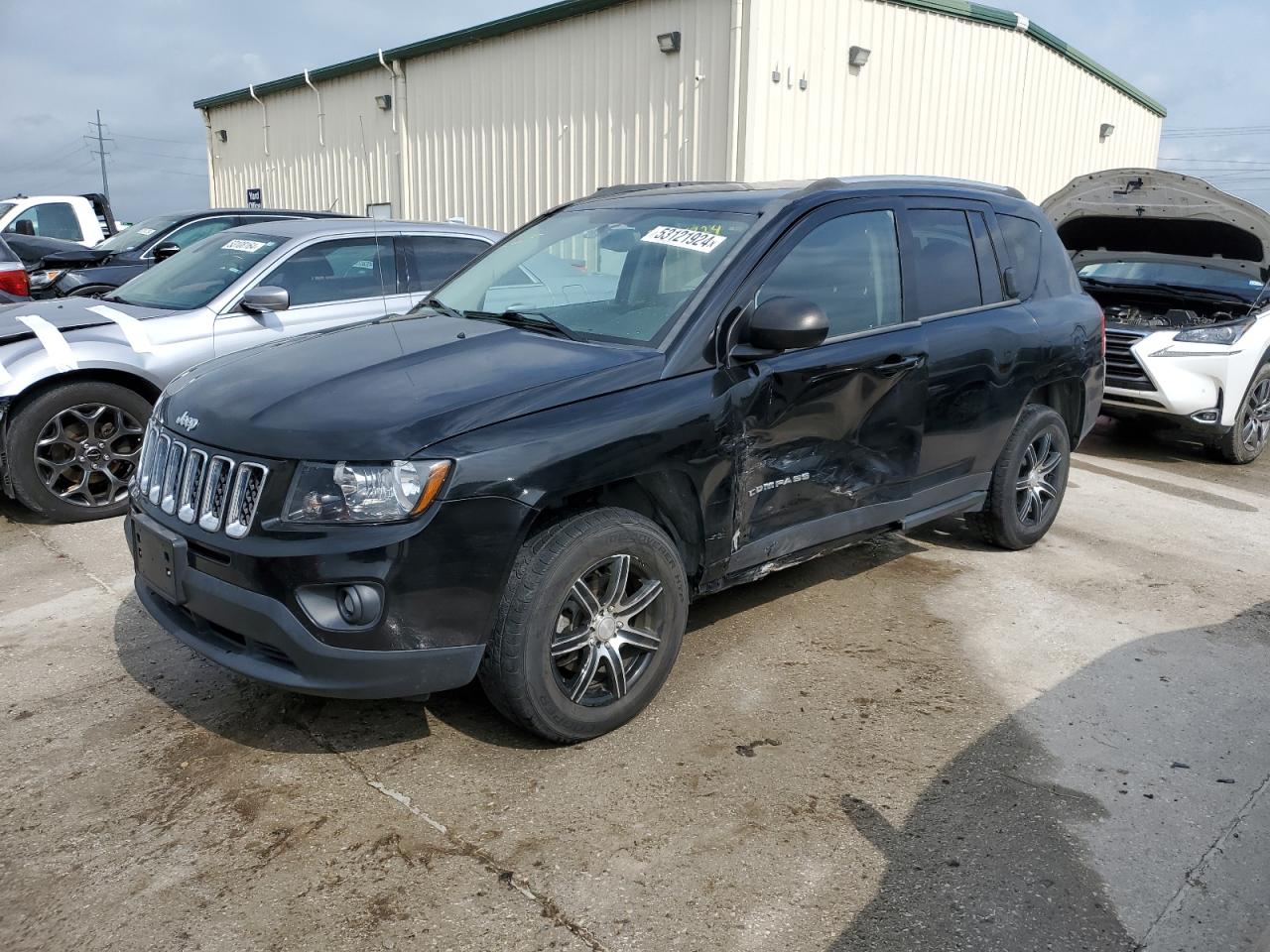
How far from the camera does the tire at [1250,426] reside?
7.93 metres

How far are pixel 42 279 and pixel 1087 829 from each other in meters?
10.7

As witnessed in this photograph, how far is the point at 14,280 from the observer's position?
834cm

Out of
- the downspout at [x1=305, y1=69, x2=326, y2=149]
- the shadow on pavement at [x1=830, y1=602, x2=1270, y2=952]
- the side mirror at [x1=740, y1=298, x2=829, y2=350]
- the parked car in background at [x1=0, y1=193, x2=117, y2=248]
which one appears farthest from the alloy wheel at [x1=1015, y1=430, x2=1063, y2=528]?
the downspout at [x1=305, y1=69, x2=326, y2=149]

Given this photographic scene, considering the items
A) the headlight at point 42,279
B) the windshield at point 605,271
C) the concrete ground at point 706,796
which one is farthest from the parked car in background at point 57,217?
the windshield at point 605,271

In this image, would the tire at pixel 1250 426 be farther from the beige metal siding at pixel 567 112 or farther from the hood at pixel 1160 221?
the beige metal siding at pixel 567 112

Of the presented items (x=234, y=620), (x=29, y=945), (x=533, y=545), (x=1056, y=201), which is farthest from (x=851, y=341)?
(x=1056, y=201)

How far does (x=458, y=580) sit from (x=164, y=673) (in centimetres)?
165

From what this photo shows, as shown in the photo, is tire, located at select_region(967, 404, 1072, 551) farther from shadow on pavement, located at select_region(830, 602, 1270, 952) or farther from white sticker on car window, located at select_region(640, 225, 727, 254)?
white sticker on car window, located at select_region(640, 225, 727, 254)

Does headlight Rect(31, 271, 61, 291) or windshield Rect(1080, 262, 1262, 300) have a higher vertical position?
windshield Rect(1080, 262, 1262, 300)

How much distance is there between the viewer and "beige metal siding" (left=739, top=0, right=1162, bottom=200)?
11492 mm

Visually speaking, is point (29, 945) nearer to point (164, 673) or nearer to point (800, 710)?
point (164, 673)

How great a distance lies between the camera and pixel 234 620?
2895 mm

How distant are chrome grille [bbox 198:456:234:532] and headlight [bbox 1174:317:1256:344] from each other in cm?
727

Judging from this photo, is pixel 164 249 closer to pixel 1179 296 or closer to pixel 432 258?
pixel 432 258
